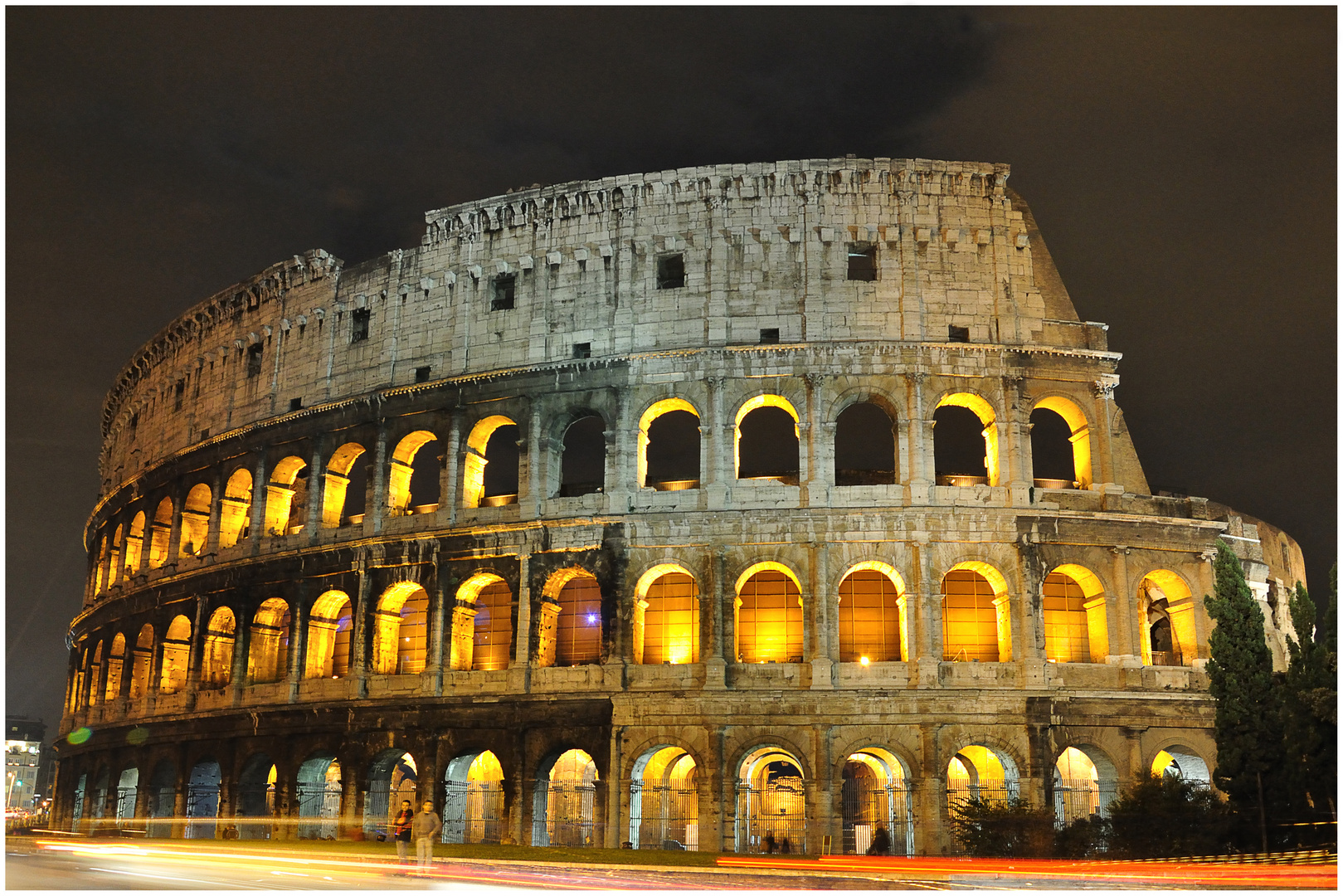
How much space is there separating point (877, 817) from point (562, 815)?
7710mm

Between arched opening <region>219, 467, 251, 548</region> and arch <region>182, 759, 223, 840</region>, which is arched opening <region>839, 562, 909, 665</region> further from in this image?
arched opening <region>219, 467, 251, 548</region>

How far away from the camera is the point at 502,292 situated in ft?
100

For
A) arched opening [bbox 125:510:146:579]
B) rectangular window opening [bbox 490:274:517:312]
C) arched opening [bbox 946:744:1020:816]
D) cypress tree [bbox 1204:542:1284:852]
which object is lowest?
arched opening [bbox 946:744:1020:816]

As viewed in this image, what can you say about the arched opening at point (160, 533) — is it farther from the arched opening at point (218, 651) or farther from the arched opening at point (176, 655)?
the arched opening at point (218, 651)

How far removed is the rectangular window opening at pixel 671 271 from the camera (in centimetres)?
2914

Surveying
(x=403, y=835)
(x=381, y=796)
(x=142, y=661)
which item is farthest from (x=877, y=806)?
(x=142, y=661)

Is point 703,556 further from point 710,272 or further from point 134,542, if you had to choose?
point 134,542

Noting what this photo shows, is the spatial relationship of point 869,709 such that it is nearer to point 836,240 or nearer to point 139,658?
point 836,240

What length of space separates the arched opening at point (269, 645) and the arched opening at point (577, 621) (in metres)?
7.95

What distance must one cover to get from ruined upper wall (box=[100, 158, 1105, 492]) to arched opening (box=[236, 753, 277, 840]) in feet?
32.3

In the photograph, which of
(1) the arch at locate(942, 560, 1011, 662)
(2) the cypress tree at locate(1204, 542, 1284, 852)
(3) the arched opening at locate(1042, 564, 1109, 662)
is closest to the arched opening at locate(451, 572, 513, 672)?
(1) the arch at locate(942, 560, 1011, 662)

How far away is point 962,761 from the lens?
2683 cm

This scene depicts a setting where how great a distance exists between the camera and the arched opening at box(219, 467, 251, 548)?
34.2 m

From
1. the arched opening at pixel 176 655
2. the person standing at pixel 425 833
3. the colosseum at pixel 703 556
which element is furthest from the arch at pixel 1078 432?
the arched opening at pixel 176 655
